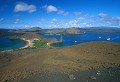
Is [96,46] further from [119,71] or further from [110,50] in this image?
[119,71]

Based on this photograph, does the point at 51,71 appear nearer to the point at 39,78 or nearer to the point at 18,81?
the point at 39,78

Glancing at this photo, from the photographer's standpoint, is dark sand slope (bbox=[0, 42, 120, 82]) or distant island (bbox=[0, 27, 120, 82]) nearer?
distant island (bbox=[0, 27, 120, 82])

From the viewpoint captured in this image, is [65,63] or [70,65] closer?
[70,65]

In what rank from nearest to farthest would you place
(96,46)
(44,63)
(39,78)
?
(39,78) → (44,63) → (96,46)

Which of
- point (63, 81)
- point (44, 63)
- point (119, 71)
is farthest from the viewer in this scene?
point (44, 63)

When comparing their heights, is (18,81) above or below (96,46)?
below

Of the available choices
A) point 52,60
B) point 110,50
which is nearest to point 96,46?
point 110,50

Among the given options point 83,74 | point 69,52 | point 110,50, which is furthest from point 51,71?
point 110,50

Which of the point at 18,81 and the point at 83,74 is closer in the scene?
the point at 18,81

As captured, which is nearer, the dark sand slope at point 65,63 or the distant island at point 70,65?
the distant island at point 70,65
